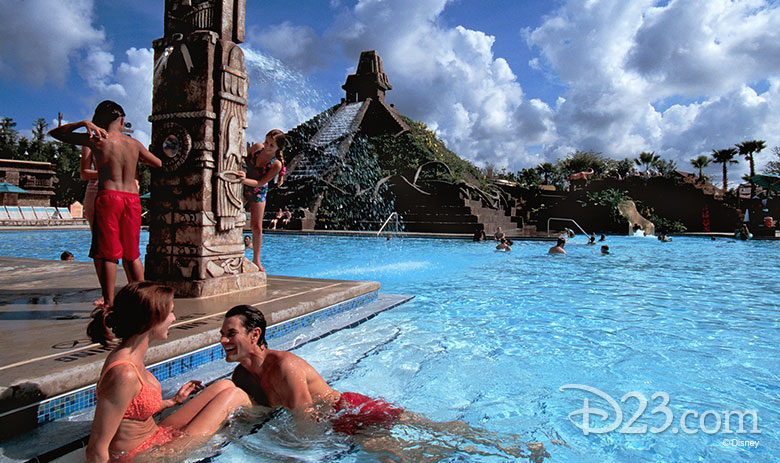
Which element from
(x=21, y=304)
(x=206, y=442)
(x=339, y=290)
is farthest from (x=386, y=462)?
(x=21, y=304)

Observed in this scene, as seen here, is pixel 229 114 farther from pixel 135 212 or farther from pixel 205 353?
pixel 205 353

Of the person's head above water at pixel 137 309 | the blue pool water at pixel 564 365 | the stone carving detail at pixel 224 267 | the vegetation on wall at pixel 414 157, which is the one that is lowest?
the blue pool water at pixel 564 365

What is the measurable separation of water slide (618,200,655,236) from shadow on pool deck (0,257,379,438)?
23.6 metres

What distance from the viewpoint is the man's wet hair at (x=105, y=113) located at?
389 cm

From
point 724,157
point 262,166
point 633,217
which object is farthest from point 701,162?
point 262,166

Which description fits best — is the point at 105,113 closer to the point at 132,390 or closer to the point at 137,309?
the point at 137,309

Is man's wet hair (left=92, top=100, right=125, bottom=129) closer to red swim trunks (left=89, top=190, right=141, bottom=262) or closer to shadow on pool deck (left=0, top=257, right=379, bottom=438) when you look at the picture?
red swim trunks (left=89, top=190, right=141, bottom=262)

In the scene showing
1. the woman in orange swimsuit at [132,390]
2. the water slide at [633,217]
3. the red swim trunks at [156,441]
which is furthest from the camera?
the water slide at [633,217]

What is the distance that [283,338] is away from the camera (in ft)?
14.2

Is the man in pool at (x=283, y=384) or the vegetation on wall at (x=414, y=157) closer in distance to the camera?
the man in pool at (x=283, y=384)

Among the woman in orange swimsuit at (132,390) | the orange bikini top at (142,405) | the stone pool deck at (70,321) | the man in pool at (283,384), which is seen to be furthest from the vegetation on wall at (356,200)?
the orange bikini top at (142,405)

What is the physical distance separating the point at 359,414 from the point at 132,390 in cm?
118

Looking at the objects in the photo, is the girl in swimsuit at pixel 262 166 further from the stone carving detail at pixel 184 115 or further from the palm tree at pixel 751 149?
the palm tree at pixel 751 149

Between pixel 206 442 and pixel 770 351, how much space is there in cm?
500
